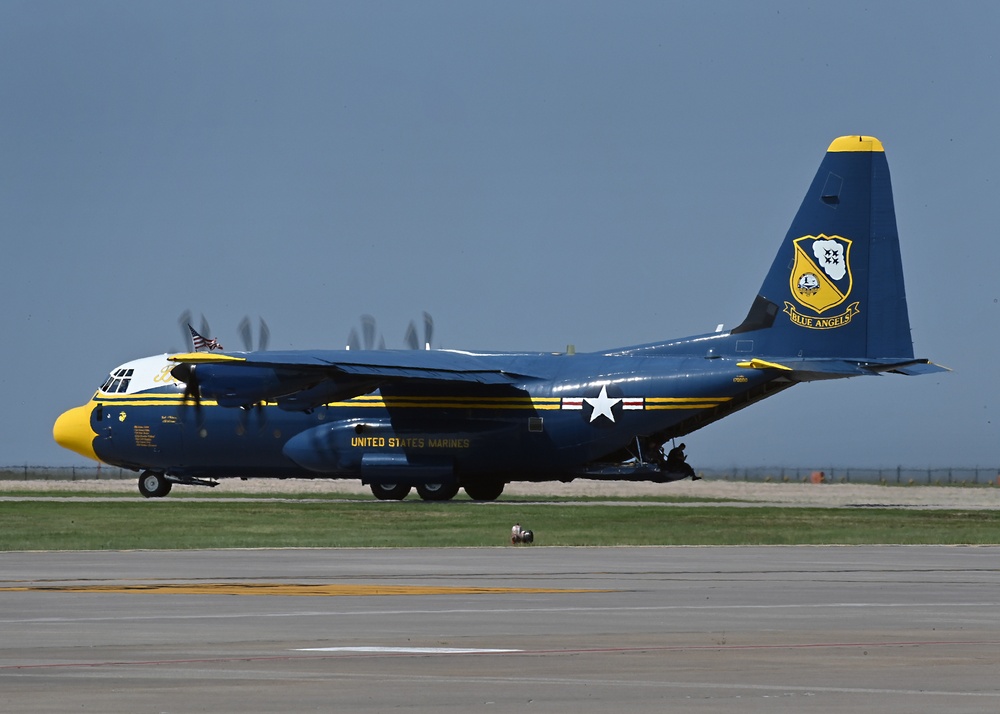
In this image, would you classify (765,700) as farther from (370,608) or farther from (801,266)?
(801,266)

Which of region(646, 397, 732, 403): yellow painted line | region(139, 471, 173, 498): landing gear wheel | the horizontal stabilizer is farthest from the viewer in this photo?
region(139, 471, 173, 498): landing gear wheel

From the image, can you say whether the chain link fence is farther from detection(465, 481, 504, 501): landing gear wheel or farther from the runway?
the runway

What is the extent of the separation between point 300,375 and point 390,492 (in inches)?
317

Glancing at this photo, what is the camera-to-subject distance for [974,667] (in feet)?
46.8

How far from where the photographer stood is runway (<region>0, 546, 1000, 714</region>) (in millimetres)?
12523

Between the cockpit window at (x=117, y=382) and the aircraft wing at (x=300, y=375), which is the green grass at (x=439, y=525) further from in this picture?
the cockpit window at (x=117, y=382)

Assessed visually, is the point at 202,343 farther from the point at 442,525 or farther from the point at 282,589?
the point at 282,589

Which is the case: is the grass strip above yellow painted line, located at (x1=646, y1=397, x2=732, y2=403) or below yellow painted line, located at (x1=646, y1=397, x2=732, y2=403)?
below

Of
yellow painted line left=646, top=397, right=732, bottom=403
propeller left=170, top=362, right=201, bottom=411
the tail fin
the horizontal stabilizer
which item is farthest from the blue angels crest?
propeller left=170, top=362, right=201, bottom=411

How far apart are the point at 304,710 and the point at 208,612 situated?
7.90 metres

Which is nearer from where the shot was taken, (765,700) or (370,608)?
(765,700)

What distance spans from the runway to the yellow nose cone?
3147 cm

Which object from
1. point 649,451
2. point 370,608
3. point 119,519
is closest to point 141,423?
point 119,519

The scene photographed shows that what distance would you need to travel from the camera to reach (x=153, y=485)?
196 feet
